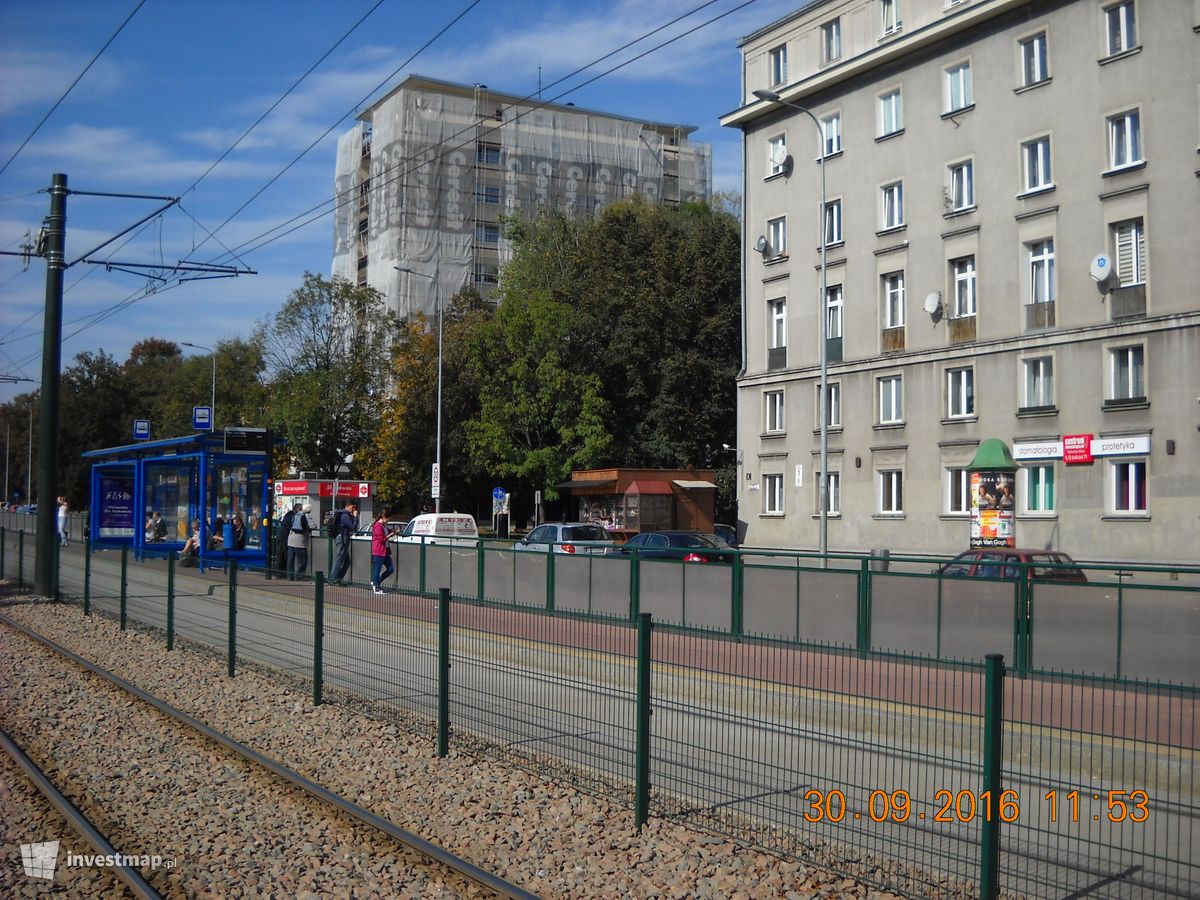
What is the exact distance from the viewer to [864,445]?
38438mm

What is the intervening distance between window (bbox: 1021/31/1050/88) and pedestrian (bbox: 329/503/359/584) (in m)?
22.9

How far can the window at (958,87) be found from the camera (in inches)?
1394

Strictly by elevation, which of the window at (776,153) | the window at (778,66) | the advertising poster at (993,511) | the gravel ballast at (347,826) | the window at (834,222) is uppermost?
the window at (778,66)

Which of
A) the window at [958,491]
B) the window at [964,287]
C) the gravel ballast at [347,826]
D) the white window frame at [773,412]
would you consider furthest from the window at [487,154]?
the gravel ballast at [347,826]

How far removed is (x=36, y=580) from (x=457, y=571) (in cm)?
849

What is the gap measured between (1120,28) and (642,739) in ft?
100

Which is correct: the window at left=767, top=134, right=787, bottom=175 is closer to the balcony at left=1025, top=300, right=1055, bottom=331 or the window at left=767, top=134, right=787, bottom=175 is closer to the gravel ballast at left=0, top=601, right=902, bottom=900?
the balcony at left=1025, top=300, right=1055, bottom=331

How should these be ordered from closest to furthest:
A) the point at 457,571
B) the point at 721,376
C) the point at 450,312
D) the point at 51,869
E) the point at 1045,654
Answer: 1. the point at 51,869
2. the point at 1045,654
3. the point at 457,571
4. the point at 721,376
5. the point at 450,312

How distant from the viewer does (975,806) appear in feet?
19.5

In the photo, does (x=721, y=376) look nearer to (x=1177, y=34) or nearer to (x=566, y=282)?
(x=566, y=282)

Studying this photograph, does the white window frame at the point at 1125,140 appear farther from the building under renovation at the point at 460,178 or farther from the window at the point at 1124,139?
the building under renovation at the point at 460,178

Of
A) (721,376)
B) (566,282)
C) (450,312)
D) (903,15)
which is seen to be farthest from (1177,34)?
(450,312)

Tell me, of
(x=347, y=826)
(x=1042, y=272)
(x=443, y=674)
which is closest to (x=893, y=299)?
(x=1042, y=272)

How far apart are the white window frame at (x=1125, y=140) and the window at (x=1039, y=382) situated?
5532 millimetres
